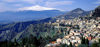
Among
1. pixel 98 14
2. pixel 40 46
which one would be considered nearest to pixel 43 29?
pixel 98 14

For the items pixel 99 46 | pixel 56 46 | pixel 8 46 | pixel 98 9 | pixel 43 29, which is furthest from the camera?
pixel 43 29

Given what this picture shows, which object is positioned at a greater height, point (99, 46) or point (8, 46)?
point (99, 46)

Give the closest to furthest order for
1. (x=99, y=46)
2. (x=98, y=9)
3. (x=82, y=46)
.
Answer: (x=99, y=46) → (x=82, y=46) → (x=98, y=9)

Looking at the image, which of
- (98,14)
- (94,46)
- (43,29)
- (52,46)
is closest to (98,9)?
(98,14)

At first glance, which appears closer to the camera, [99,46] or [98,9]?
[99,46]

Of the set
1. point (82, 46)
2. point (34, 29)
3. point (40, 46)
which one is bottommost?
point (34, 29)

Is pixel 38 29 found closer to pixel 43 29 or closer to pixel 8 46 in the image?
pixel 43 29

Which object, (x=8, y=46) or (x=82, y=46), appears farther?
(x=8, y=46)

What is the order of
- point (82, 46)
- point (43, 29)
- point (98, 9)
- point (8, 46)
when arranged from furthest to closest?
1. point (43, 29)
2. point (98, 9)
3. point (8, 46)
4. point (82, 46)

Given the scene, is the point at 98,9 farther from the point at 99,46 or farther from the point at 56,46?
the point at 99,46

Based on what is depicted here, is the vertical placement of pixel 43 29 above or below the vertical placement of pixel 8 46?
below
